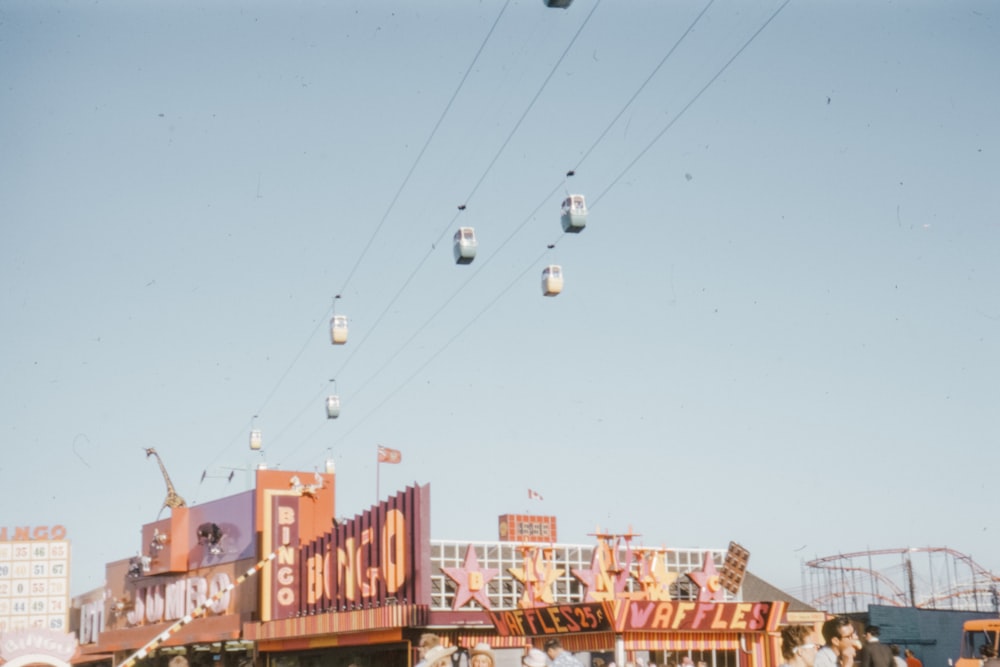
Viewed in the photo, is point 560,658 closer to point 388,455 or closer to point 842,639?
point 842,639

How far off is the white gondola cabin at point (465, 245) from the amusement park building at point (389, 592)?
22.4 feet

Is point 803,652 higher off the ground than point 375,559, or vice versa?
point 375,559

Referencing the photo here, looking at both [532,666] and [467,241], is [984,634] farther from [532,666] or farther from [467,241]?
[532,666]

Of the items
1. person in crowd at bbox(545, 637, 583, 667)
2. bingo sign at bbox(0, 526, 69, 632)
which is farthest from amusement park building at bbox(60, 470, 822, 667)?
bingo sign at bbox(0, 526, 69, 632)

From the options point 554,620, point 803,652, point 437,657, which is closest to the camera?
point 437,657

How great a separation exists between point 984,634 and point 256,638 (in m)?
22.9

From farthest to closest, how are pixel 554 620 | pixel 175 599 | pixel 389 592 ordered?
pixel 175 599, pixel 389 592, pixel 554 620

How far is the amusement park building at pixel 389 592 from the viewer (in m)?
23.2

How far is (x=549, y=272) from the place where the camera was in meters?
22.9

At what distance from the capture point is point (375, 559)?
33.1 metres

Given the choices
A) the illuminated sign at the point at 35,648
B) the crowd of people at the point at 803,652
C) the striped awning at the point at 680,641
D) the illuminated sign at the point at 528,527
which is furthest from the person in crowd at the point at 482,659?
the illuminated sign at the point at 528,527

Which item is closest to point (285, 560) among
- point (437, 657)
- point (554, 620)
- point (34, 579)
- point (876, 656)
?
point (554, 620)

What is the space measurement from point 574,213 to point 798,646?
37.0 ft

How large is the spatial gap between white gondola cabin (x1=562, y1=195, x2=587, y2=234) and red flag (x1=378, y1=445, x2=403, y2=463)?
932 inches
